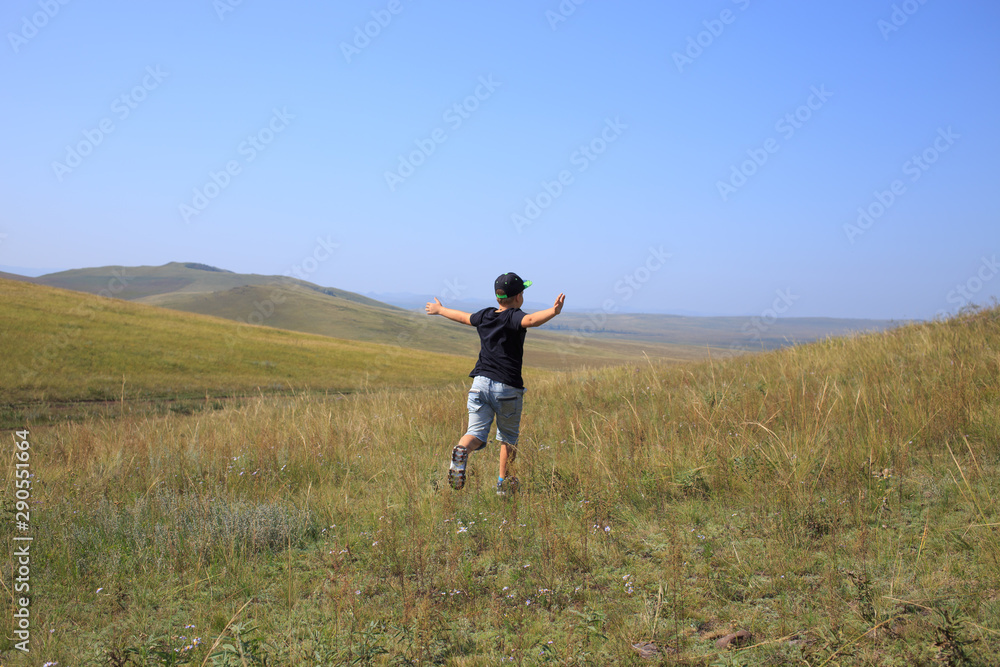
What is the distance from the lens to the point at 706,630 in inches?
105

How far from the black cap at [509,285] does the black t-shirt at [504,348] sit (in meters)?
0.16

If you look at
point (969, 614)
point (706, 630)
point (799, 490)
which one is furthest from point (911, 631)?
point (799, 490)

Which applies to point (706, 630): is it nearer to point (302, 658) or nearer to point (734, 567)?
point (734, 567)

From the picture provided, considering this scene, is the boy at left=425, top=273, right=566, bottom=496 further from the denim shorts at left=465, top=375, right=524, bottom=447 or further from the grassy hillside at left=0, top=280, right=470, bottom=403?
the grassy hillside at left=0, top=280, right=470, bottom=403

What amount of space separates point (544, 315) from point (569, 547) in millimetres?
1933

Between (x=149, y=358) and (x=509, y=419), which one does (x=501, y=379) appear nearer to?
(x=509, y=419)

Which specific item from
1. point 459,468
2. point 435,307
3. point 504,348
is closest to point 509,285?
point 504,348

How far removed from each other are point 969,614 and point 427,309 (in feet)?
16.1

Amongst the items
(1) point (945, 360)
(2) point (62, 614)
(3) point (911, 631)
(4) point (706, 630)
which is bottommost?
(2) point (62, 614)

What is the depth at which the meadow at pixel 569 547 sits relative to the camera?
260 cm

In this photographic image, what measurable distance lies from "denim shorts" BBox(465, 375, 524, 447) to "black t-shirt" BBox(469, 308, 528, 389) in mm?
78

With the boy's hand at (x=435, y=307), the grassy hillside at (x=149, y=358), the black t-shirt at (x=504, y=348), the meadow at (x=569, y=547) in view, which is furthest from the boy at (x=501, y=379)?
the grassy hillside at (x=149, y=358)

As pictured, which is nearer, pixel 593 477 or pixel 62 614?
pixel 62 614

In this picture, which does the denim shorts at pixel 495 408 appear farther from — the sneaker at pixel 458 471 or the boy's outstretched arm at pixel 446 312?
the boy's outstretched arm at pixel 446 312
